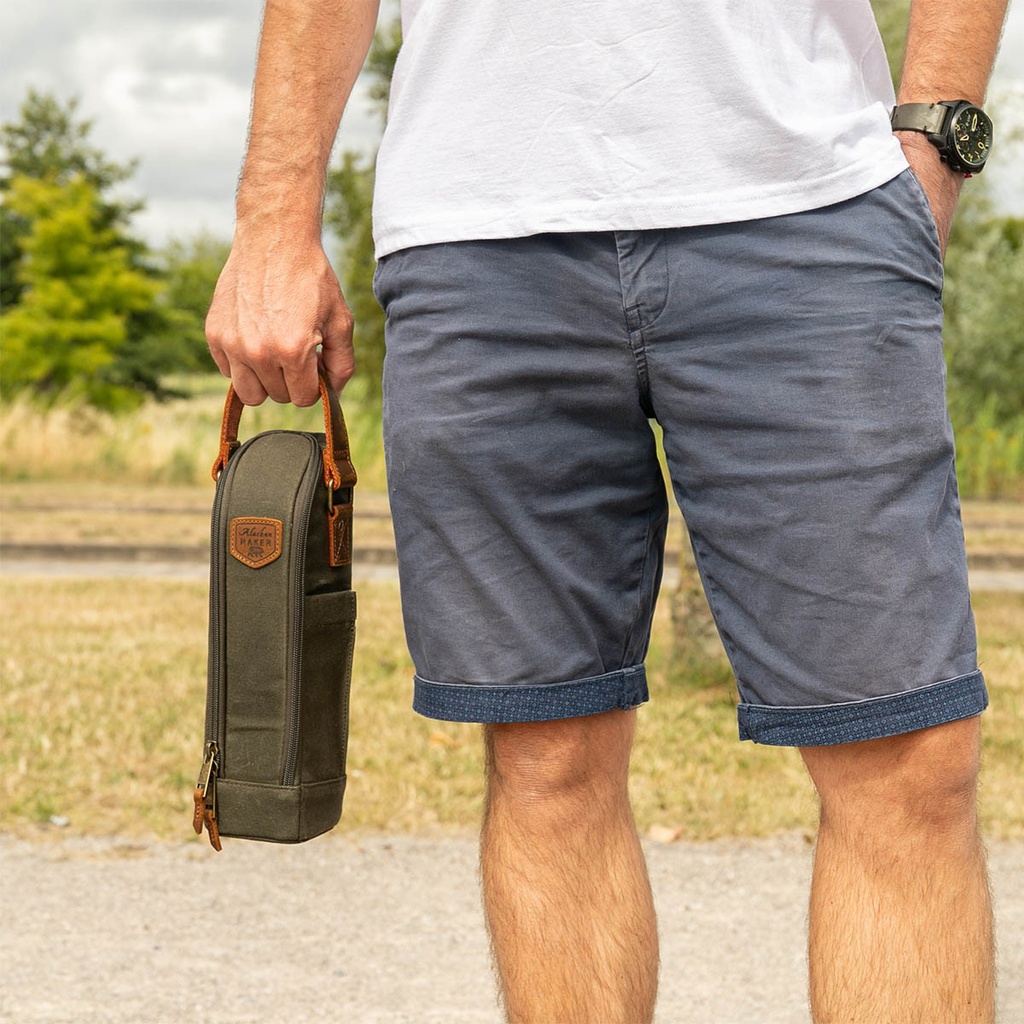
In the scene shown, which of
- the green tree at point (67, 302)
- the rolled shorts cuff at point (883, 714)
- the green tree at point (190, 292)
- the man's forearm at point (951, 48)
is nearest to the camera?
the rolled shorts cuff at point (883, 714)

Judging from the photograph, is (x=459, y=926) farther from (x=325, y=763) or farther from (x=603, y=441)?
(x=603, y=441)

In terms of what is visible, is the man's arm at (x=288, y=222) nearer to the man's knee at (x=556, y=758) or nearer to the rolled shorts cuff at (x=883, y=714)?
the man's knee at (x=556, y=758)

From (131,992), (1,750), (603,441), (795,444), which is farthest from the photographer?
(1,750)

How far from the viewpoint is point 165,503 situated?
11789mm

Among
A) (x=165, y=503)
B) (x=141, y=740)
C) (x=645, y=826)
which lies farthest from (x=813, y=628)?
(x=165, y=503)

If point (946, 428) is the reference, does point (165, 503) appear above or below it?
below

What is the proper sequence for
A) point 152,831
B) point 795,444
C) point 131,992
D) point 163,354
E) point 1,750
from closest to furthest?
1. point 795,444
2. point 131,992
3. point 152,831
4. point 1,750
5. point 163,354

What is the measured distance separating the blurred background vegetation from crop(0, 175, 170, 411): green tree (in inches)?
1.3

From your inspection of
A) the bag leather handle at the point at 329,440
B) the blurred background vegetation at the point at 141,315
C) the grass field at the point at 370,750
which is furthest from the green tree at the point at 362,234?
the bag leather handle at the point at 329,440

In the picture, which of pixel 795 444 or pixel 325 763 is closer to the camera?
pixel 795 444

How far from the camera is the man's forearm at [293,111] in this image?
1762 mm

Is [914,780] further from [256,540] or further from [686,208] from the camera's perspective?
[256,540]

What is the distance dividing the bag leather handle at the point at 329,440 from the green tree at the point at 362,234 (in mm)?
15803

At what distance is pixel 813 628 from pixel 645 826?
2.19m
